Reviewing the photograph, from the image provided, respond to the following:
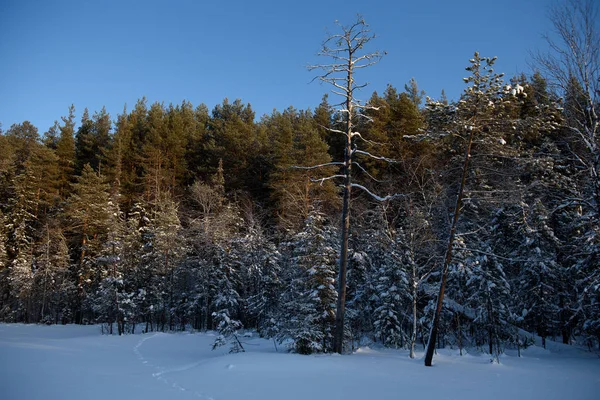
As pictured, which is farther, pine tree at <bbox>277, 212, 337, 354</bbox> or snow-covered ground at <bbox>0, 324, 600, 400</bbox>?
pine tree at <bbox>277, 212, 337, 354</bbox>

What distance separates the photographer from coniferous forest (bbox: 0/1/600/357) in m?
11.6


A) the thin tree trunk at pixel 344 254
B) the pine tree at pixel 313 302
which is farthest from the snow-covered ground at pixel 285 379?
the pine tree at pixel 313 302

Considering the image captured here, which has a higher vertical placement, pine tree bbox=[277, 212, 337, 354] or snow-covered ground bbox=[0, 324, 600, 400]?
pine tree bbox=[277, 212, 337, 354]

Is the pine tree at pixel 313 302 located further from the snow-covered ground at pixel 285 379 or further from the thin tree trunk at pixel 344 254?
the snow-covered ground at pixel 285 379

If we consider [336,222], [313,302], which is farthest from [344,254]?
[336,222]

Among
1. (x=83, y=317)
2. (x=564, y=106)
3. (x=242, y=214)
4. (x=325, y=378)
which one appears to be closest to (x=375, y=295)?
(x=325, y=378)

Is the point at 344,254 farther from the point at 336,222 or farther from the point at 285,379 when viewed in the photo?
the point at 336,222

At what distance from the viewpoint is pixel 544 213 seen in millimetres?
19094

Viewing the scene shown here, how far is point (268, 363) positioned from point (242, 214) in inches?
985

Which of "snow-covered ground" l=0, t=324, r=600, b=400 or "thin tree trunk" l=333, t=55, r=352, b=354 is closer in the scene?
"snow-covered ground" l=0, t=324, r=600, b=400

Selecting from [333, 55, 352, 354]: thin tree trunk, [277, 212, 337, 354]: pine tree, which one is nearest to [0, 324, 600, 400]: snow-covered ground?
[333, 55, 352, 354]: thin tree trunk

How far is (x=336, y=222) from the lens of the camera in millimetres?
21844

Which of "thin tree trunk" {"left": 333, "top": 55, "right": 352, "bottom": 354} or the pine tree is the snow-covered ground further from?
the pine tree

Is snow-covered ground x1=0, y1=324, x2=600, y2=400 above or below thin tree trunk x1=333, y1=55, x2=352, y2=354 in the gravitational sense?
below
